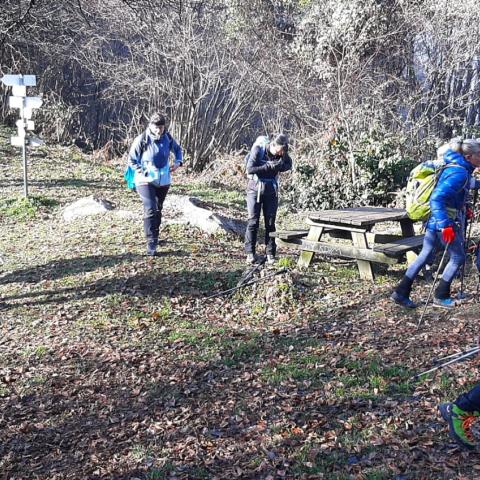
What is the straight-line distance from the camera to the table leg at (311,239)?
26.8 ft

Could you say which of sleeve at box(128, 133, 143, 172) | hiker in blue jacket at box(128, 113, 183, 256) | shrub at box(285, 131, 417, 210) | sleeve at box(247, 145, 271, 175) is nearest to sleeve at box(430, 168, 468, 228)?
sleeve at box(247, 145, 271, 175)

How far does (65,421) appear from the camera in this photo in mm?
5164

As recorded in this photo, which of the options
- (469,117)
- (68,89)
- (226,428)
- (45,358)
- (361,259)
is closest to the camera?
(226,428)

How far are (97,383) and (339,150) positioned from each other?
8.58 meters

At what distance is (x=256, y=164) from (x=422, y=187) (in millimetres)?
2228

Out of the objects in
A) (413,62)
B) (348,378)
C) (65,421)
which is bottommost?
(65,421)

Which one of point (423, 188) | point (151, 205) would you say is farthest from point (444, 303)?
point (151, 205)

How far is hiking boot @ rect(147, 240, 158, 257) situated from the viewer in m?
8.69

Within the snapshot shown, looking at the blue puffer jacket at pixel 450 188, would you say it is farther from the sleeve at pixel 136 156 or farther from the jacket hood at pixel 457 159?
the sleeve at pixel 136 156

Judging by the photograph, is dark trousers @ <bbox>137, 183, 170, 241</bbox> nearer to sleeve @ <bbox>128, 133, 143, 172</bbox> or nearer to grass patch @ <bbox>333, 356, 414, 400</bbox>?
sleeve @ <bbox>128, 133, 143, 172</bbox>

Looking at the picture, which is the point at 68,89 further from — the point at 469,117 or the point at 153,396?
the point at 153,396

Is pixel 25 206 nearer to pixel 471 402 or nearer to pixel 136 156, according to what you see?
pixel 136 156

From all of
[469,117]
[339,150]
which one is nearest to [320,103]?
[339,150]

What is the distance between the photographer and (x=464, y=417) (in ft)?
13.1
